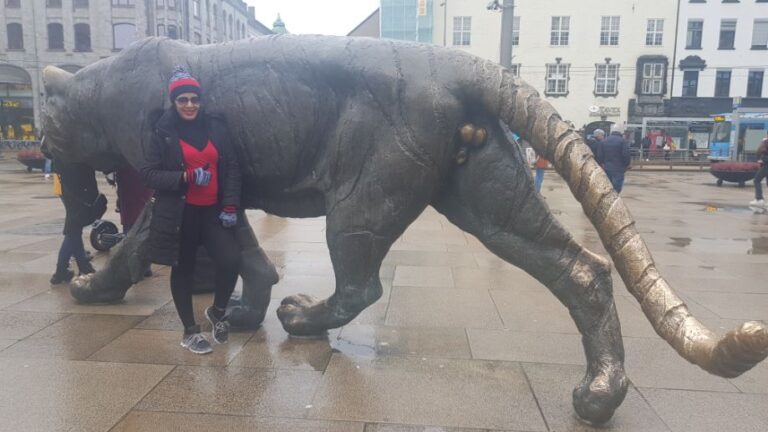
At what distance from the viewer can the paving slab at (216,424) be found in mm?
2637

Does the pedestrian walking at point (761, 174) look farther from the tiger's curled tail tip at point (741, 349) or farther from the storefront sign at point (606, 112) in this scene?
the storefront sign at point (606, 112)

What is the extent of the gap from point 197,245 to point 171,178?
506 millimetres

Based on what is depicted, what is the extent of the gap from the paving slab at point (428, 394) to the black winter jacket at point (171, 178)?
1182 millimetres

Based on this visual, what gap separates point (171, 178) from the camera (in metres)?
3.22

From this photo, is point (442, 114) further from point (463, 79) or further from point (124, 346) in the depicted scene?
point (124, 346)

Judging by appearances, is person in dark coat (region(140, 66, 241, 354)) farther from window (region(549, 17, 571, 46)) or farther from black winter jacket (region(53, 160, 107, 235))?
window (region(549, 17, 571, 46))

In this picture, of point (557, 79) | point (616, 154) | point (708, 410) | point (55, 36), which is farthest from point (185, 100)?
point (55, 36)

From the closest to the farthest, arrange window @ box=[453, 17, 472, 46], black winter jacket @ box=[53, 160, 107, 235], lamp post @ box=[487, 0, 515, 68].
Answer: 1. black winter jacket @ box=[53, 160, 107, 235]
2. lamp post @ box=[487, 0, 515, 68]
3. window @ box=[453, 17, 472, 46]

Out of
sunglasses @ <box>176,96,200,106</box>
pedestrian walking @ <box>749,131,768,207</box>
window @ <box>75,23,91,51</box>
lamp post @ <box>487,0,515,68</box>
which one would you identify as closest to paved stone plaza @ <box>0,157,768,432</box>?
sunglasses @ <box>176,96,200,106</box>

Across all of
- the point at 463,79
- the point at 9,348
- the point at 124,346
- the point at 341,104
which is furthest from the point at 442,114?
the point at 9,348

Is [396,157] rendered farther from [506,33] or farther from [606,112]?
[606,112]

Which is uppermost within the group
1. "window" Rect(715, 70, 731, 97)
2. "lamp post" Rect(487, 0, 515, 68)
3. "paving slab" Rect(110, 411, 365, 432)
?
"window" Rect(715, 70, 731, 97)

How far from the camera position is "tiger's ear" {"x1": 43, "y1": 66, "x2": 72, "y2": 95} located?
163 inches

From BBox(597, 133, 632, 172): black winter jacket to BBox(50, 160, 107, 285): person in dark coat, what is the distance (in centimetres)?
888
